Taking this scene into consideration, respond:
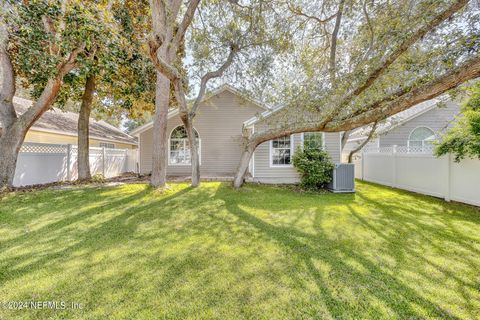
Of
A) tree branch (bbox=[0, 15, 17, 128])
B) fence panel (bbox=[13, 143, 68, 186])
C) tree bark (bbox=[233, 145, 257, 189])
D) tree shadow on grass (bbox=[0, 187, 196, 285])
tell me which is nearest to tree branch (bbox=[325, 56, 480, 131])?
tree bark (bbox=[233, 145, 257, 189])

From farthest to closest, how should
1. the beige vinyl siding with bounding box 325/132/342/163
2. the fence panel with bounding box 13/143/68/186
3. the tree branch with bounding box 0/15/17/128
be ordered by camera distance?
the beige vinyl siding with bounding box 325/132/342/163, the fence panel with bounding box 13/143/68/186, the tree branch with bounding box 0/15/17/128

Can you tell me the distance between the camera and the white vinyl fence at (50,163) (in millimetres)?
7832

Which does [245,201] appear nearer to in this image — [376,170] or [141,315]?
[141,315]

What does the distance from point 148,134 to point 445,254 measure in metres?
13.2

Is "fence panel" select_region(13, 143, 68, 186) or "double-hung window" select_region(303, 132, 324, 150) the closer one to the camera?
"fence panel" select_region(13, 143, 68, 186)

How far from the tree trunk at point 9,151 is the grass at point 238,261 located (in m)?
1.17

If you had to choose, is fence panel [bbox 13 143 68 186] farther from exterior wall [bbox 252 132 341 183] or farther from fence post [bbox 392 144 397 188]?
fence post [bbox 392 144 397 188]

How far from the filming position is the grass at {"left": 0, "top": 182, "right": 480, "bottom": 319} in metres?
2.25

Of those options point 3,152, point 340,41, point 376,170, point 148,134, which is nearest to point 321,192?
point 376,170

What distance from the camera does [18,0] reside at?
5.79 meters

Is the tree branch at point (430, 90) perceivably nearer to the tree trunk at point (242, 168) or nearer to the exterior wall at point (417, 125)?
the tree trunk at point (242, 168)

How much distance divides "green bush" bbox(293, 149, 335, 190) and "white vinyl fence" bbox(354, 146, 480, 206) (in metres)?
3.29

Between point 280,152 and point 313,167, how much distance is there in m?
1.77

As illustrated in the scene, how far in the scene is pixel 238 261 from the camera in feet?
10.3
